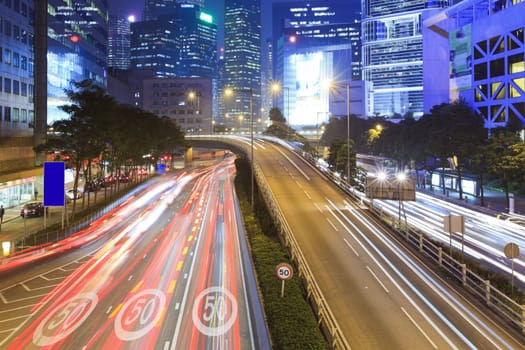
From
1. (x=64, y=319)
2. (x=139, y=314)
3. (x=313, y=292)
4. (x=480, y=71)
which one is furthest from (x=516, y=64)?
(x=64, y=319)

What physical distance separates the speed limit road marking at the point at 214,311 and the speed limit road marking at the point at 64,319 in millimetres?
4519

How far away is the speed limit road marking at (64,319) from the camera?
53.1 ft

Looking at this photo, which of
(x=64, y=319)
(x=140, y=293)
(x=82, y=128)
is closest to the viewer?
(x=64, y=319)

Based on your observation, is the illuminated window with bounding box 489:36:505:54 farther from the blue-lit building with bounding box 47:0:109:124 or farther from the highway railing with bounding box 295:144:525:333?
the blue-lit building with bounding box 47:0:109:124

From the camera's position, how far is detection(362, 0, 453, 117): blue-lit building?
187m

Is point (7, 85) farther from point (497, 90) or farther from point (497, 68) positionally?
point (497, 68)

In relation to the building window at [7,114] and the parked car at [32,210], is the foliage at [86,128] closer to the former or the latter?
the parked car at [32,210]

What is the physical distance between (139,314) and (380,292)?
Answer: 1038 centimetres

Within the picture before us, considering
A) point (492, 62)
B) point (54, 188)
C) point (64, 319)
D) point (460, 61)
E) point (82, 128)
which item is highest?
point (460, 61)

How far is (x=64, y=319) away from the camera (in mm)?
A: 17797

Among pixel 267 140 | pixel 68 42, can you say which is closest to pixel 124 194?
pixel 68 42

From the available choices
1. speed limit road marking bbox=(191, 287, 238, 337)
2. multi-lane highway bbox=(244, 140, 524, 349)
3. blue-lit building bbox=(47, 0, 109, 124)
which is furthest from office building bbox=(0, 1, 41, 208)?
speed limit road marking bbox=(191, 287, 238, 337)

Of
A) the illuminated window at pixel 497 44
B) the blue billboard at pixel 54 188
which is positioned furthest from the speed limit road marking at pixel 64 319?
the illuminated window at pixel 497 44

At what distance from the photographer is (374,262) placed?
23703 millimetres
